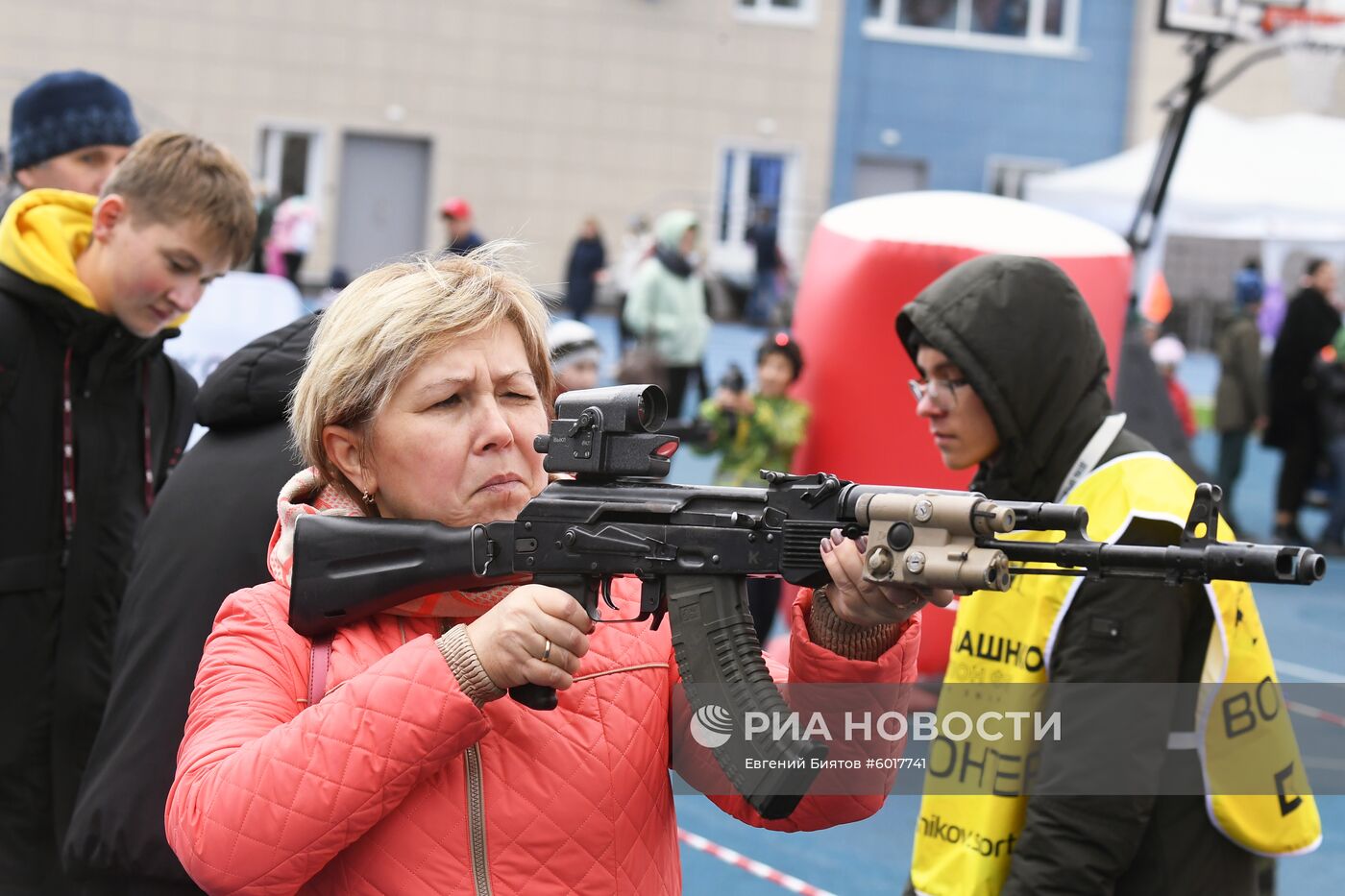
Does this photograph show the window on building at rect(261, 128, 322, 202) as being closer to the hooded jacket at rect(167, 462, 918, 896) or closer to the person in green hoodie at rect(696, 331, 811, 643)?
the person in green hoodie at rect(696, 331, 811, 643)

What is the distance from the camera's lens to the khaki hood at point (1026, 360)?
9.48 feet

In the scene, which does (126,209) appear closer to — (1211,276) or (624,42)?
(624,42)

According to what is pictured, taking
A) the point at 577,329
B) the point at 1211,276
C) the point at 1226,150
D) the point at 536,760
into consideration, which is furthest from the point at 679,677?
the point at 1211,276

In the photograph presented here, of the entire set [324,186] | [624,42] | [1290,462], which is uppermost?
[624,42]

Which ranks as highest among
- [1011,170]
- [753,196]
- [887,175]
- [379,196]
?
[1011,170]

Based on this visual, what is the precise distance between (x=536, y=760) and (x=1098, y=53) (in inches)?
1134

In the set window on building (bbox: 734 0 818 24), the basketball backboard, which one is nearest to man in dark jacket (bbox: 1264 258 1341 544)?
the basketball backboard

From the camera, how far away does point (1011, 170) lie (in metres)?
28.1

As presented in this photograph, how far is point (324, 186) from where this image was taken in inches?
1025

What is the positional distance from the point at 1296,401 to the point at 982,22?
17.4 meters

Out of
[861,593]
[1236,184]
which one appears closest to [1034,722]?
[861,593]

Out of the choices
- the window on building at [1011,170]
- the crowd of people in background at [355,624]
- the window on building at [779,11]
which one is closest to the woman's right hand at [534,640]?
the crowd of people in background at [355,624]

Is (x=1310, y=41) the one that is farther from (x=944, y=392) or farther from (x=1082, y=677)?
(x=1082, y=677)

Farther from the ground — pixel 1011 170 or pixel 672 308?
pixel 1011 170
